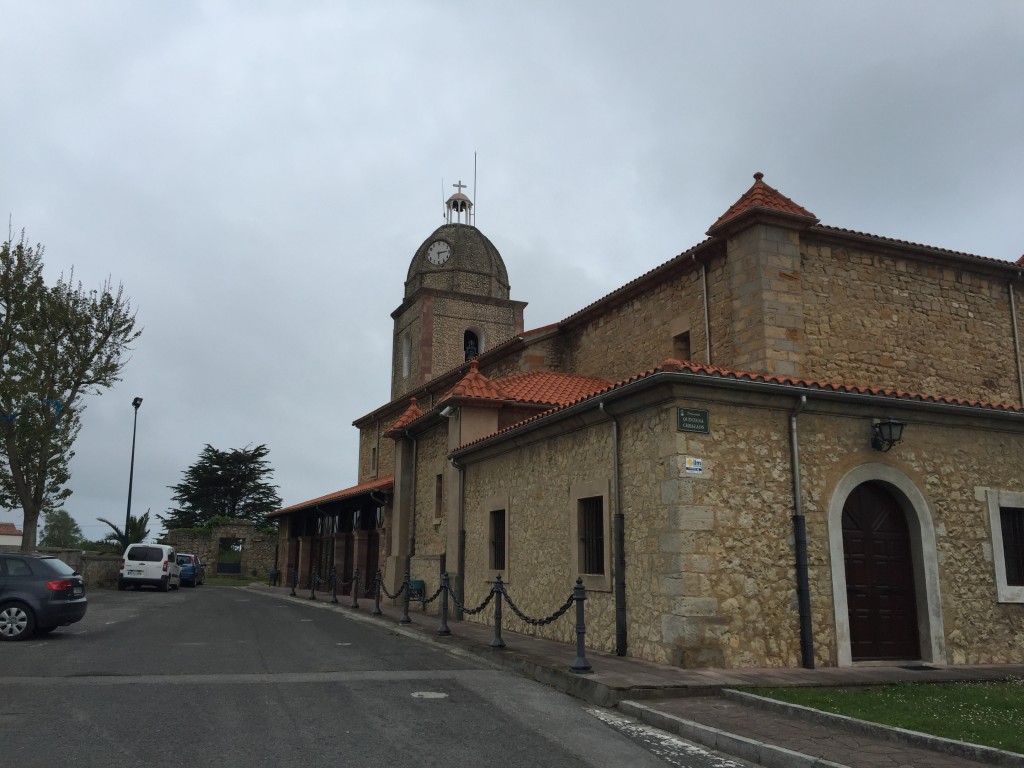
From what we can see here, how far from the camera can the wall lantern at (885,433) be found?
1055 centimetres

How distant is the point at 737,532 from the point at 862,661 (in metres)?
2.56

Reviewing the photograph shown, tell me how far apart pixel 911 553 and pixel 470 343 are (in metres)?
24.8

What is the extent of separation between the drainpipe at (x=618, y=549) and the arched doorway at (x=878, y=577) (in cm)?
297

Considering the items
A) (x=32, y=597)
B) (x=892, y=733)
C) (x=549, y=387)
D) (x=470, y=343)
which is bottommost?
(x=892, y=733)

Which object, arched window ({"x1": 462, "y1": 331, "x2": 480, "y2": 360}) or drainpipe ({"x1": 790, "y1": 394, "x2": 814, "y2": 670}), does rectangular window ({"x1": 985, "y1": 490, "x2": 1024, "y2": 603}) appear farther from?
arched window ({"x1": 462, "y1": 331, "x2": 480, "y2": 360})

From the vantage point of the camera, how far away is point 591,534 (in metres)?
12.0

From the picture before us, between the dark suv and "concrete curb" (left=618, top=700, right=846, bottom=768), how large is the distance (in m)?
9.44

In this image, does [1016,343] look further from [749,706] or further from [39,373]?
[39,373]

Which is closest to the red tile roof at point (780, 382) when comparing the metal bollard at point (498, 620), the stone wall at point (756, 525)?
the stone wall at point (756, 525)

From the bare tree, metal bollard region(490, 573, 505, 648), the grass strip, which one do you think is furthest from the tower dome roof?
the grass strip

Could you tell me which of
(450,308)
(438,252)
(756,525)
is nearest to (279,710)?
(756,525)

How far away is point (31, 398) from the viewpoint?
Result: 960 inches

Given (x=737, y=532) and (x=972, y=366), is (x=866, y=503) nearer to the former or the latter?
(x=737, y=532)

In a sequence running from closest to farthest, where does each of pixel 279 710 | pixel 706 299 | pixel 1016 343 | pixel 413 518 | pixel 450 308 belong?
1. pixel 279 710
2. pixel 706 299
3. pixel 1016 343
4. pixel 413 518
5. pixel 450 308
